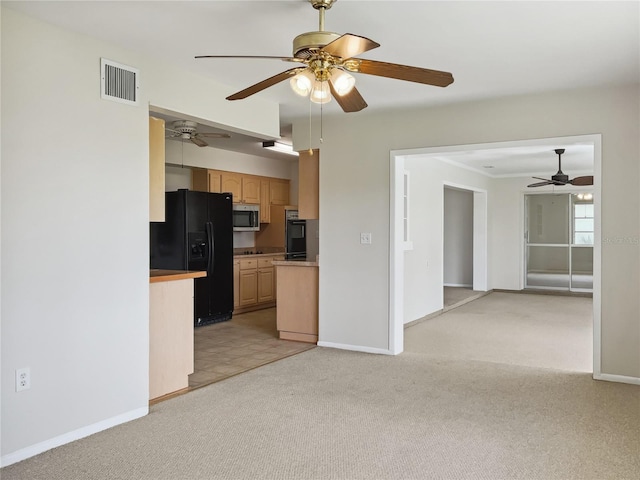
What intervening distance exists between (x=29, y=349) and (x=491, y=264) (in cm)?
932

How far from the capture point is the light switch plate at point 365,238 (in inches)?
206

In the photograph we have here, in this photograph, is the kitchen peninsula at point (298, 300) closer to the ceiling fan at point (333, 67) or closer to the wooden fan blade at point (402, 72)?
the ceiling fan at point (333, 67)

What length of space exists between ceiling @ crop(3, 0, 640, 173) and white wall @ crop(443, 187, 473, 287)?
24.3 feet

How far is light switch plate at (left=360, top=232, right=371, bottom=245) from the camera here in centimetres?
523

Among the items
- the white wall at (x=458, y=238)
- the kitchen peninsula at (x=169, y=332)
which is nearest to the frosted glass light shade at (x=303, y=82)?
the kitchen peninsula at (x=169, y=332)

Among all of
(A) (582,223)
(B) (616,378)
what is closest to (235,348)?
(B) (616,378)

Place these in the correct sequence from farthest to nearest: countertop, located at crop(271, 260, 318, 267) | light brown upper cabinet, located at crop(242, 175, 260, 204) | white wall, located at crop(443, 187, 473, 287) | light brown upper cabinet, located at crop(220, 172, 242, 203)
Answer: white wall, located at crop(443, 187, 473, 287) → light brown upper cabinet, located at crop(242, 175, 260, 204) → light brown upper cabinet, located at crop(220, 172, 242, 203) → countertop, located at crop(271, 260, 318, 267)

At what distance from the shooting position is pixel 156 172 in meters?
3.82

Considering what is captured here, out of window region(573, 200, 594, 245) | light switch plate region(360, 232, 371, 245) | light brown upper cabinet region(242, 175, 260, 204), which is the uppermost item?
light brown upper cabinet region(242, 175, 260, 204)

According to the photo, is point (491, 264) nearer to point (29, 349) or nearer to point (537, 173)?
point (537, 173)

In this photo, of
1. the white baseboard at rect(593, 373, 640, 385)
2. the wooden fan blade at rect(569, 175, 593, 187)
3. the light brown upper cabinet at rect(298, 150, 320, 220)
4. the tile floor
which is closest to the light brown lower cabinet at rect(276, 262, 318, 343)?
the tile floor

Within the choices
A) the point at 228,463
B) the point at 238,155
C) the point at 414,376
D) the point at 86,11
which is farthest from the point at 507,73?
the point at 238,155

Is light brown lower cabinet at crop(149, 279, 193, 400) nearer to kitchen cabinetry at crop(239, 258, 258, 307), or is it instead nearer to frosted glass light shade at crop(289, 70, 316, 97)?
frosted glass light shade at crop(289, 70, 316, 97)

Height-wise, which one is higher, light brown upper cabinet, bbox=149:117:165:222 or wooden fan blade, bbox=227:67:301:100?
wooden fan blade, bbox=227:67:301:100
